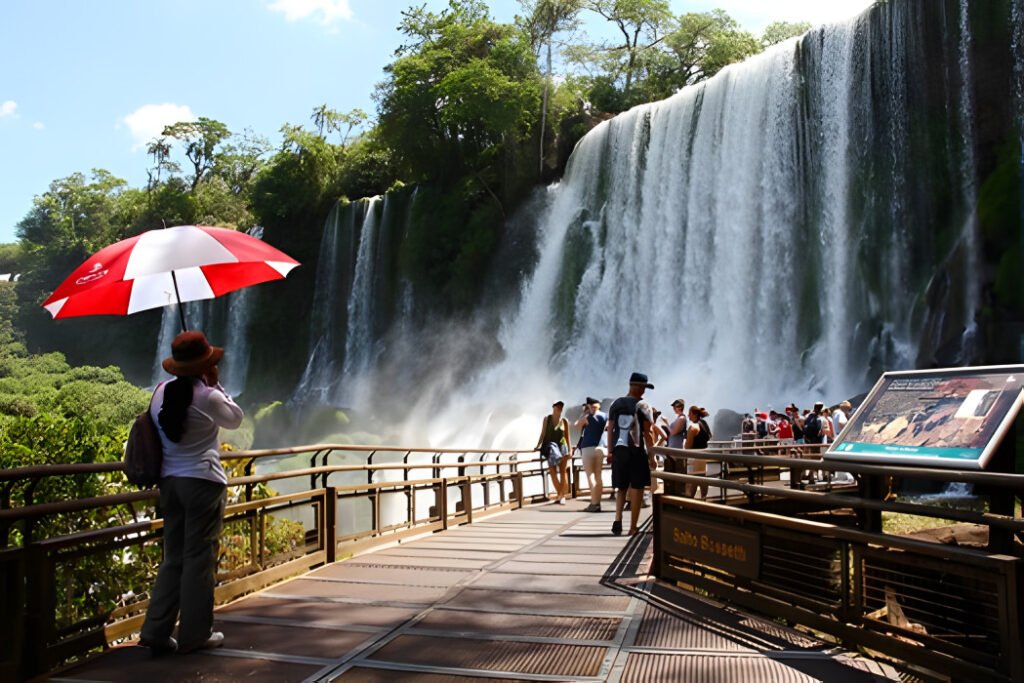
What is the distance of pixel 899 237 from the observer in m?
24.7

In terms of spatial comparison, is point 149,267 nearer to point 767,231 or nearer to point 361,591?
point 361,591

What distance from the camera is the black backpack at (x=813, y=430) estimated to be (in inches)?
631

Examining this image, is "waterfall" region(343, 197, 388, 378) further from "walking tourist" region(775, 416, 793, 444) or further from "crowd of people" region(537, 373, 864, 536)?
"walking tourist" region(775, 416, 793, 444)

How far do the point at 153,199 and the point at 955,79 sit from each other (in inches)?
2381

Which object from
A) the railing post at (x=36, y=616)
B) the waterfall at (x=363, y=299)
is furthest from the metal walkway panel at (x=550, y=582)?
the waterfall at (x=363, y=299)

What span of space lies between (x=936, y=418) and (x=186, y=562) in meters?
4.13

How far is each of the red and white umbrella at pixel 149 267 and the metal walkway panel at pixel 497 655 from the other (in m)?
2.21

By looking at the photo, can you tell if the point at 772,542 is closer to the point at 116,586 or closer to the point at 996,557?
the point at 996,557

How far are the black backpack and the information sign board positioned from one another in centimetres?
1098

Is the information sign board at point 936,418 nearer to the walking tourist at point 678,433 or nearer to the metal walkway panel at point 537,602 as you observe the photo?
the metal walkway panel at point 537,602

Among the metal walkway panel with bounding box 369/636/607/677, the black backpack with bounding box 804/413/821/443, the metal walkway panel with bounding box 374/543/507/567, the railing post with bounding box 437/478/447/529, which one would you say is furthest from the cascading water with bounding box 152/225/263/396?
the metal walkway panel with bounding box 369/636/607/677

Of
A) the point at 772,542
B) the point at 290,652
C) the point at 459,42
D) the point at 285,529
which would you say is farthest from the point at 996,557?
the point at 459,42

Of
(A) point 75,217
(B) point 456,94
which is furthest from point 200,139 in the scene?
(B) point 456,94

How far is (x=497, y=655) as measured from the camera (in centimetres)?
473
